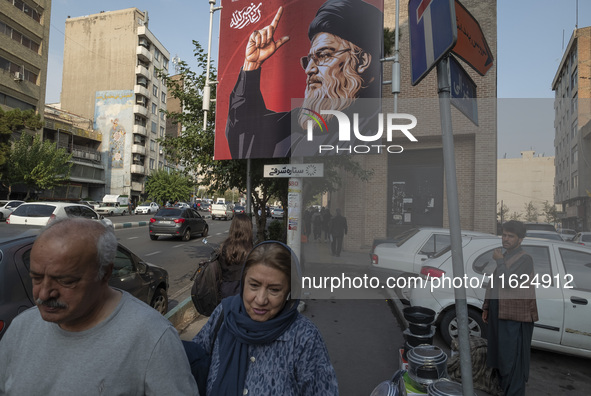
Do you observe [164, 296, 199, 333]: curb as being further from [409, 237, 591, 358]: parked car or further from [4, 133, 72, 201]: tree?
[4, 133, 72, 201]: tree

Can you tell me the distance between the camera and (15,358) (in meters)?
1.28

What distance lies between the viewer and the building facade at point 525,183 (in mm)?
2137

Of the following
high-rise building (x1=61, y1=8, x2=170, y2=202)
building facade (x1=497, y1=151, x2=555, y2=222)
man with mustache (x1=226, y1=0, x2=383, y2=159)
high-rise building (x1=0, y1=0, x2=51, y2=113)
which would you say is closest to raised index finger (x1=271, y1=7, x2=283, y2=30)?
man with mustache (x1=226, y1=0, x2=383, y2=159)

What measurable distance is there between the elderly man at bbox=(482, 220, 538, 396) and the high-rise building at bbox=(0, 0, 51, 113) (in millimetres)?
37176

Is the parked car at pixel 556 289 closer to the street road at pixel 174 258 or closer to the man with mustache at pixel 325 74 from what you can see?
the man with mustache at pixel 325 74

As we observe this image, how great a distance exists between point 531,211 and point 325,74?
178 inches

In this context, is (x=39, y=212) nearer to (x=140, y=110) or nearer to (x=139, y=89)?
(x=140, y=110)

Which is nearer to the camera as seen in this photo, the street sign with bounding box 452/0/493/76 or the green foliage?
the street sign with bounding box 452/0/493/76

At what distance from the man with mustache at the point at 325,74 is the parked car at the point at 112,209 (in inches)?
1330

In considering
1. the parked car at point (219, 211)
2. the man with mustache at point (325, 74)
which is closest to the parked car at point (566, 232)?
the man with mustache at point (325, 74)

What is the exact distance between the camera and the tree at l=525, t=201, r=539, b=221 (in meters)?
2.30

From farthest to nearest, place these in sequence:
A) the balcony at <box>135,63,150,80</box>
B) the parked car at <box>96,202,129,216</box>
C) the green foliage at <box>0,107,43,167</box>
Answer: the balcony at <box>135,63,150,80</box> < the parked car at <box>96,202,129,216</box> < the green foliage at <box>0,107,43,167</box>

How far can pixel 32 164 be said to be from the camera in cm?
2917

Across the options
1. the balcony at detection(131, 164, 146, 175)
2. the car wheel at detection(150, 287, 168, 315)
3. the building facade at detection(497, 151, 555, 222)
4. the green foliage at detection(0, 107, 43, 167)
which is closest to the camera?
the building facade at detection(497, 151, 555, 222)
